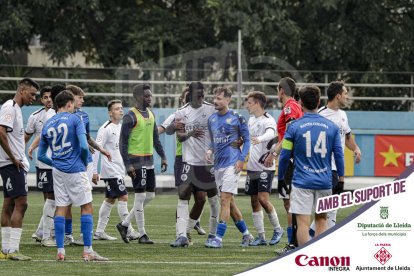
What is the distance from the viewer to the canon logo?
11570mm

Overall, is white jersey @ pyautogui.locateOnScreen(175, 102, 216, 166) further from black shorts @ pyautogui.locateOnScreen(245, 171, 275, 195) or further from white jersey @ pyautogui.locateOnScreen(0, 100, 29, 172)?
white jersey @ pyautogui.locateOnScreen(0, 100, 29, 172)

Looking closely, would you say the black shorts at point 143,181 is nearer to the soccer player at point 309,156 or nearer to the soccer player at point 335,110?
the soccer player at point 335,110

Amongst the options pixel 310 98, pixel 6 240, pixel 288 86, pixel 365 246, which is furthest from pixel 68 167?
pixel 365 246

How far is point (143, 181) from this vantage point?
16.9 meters

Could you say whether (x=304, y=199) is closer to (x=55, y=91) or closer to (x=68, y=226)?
(x=55, y=91)

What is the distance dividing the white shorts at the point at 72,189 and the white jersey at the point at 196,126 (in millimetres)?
2740

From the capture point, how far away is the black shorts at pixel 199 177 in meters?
16.5

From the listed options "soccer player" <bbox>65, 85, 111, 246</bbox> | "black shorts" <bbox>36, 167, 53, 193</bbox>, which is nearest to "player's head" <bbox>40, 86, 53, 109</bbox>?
"soccer player" <bbox>65, 85, 111, 246</bbox>

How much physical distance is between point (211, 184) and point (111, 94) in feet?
53.5

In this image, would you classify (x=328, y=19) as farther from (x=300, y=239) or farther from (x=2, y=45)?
(x=300, y=239)

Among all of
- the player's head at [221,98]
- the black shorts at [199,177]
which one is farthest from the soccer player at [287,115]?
the black shorts at [199,177]

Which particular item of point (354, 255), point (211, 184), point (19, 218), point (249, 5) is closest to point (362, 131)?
point (249, 5)

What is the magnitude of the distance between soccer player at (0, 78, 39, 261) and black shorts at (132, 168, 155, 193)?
2.50m

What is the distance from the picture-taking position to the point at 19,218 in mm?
14641
